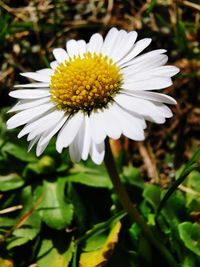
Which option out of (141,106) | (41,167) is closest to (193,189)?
(41,167)

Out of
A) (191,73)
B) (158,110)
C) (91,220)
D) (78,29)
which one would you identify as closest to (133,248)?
Result: (91,220)

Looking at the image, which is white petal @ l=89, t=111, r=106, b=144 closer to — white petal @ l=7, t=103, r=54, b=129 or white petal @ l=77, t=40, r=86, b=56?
white petal @ l=7, t=103, r=54, b=129

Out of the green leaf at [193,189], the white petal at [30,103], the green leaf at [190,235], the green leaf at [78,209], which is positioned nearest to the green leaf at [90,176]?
the green leaf at [78,209]

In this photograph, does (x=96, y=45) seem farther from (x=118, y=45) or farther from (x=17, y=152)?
(x=17, y=152)

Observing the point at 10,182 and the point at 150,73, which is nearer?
the point at 150,73

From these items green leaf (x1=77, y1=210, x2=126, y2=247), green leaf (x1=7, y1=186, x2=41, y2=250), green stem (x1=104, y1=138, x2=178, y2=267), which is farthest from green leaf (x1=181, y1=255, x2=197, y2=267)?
green leaf (x1=7, y1=186, x2=41, y2=250)

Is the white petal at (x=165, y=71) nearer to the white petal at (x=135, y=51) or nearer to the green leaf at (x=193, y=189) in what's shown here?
the white petal at (x=135, y=51)
